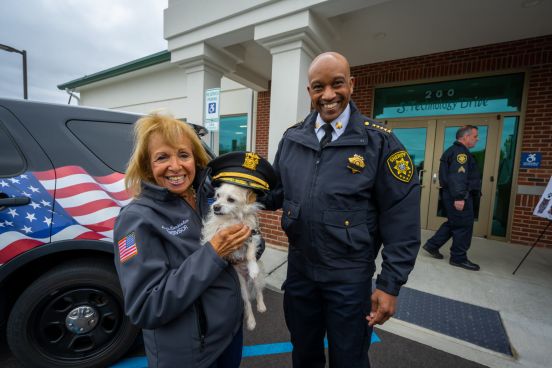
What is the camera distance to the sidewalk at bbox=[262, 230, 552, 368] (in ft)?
7.91

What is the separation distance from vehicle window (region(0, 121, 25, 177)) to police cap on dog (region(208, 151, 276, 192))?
58.9 inches

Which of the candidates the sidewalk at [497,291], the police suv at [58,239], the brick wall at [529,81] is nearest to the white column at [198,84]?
the brick wall at [529,81]

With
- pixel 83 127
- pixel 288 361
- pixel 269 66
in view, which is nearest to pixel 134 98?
pixel 269 66

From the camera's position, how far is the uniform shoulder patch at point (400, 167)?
4.68ft

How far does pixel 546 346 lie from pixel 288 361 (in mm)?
2413

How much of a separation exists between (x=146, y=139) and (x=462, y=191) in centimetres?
447

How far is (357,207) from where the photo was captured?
4.78 ft

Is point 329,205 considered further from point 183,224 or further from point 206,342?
point 206,342

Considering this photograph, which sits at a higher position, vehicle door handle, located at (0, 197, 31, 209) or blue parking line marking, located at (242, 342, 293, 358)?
vehicle door handle, located at (0, 197, 31, 209)

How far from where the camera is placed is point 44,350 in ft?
6.34

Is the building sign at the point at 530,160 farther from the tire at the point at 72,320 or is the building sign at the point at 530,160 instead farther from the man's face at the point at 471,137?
the tire at the point at 72,320

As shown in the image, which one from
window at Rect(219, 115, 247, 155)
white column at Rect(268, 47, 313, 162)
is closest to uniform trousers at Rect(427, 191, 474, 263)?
white column at Rect(268, 47, 313, 162)

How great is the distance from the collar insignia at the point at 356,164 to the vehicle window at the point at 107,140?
1.80 m

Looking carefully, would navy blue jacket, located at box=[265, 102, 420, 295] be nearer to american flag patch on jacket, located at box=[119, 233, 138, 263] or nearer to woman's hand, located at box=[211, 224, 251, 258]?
woman's hand, located at box=[211, 224, 251, 258]
